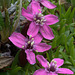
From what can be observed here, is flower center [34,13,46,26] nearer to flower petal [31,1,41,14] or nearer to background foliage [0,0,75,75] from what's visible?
flower petal [31,1,41,14]

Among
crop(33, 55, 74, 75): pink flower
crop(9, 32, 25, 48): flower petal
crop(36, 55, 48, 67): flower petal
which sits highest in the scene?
crop(9, 32, 25, 48): flower petal

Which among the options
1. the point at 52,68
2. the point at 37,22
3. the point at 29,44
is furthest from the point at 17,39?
the point at 52,68

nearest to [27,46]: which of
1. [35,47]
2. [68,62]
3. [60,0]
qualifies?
[35,47]

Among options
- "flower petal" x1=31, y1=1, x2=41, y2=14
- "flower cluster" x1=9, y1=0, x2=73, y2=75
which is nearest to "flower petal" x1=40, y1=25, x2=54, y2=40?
"flower cluster" x1=9, y1=0, x2=73, y2=75

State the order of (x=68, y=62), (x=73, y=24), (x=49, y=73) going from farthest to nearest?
(x=73, y=24), (x=68, y=62), (x=49, y=73)

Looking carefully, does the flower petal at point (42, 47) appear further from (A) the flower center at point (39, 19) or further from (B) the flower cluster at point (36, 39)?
(A) the flower center at point (39, 19)

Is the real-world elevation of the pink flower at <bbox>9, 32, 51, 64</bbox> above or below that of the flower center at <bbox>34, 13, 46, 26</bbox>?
below

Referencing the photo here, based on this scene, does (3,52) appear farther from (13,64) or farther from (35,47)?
(35,47)

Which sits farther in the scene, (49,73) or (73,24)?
(73,24)
